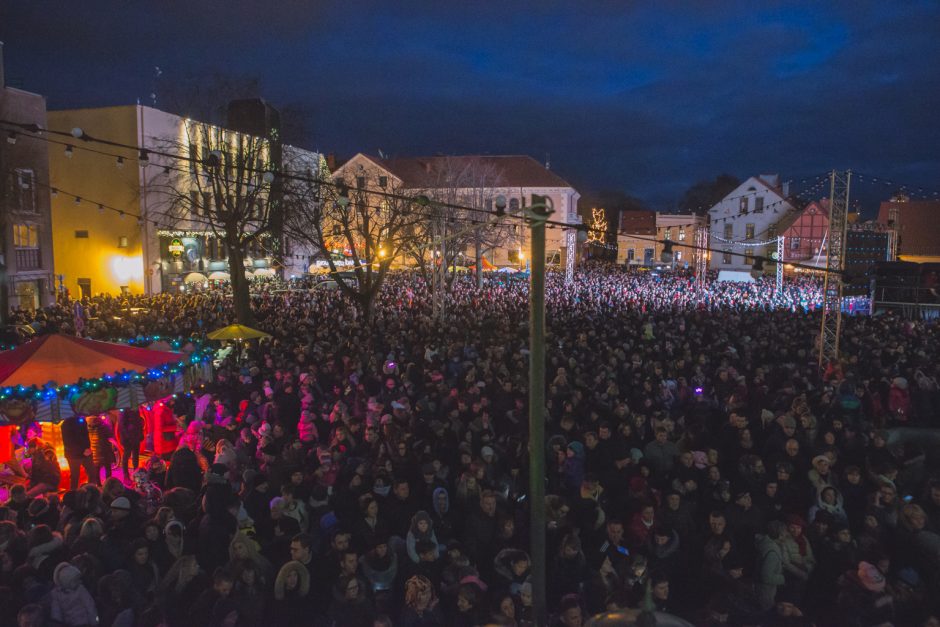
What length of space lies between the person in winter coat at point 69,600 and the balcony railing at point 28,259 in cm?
2503

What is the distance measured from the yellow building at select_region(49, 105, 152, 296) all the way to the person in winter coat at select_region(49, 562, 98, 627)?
29545 millimetres

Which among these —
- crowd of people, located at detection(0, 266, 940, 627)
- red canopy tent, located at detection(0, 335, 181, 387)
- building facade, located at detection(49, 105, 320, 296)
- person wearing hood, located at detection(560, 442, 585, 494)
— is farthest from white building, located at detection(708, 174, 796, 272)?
red canopy tent, located at detection(0, 335, 181, 387)

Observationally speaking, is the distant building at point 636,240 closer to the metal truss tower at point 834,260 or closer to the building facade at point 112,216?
the building facade at point 112,216

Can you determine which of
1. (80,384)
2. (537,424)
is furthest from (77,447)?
(537,424)

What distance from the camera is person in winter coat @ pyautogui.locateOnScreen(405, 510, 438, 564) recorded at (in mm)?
5172

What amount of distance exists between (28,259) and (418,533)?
26.5m

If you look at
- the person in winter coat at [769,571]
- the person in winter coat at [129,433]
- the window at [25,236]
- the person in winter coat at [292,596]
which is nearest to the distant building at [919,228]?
the person in winter coat at [769,571]

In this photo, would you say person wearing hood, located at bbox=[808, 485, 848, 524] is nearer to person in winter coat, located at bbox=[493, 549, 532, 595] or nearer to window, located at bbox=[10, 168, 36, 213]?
person in winter coat, located at bbox=[493, 549, 532, 595]

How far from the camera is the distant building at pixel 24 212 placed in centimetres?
Result: 2308

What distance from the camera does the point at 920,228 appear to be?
39.1 meters

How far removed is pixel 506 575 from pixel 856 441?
14.6ft

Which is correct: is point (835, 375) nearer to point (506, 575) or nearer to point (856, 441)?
point (856, 441)

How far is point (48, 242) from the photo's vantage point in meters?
26.1

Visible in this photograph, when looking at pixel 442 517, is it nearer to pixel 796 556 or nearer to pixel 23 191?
pixel 796 556
